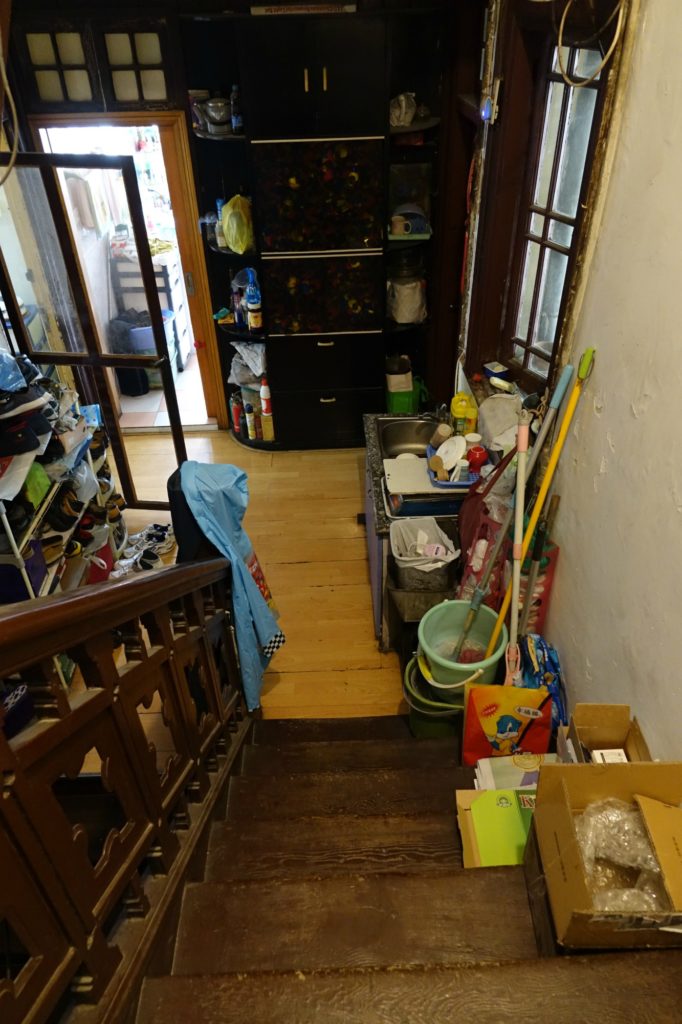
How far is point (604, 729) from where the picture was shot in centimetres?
163

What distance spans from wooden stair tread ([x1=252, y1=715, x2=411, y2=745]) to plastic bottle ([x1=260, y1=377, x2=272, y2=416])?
2.32 meters

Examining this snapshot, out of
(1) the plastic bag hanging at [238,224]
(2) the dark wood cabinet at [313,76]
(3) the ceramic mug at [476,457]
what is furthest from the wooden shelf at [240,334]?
(3) the ceramic mug at [476,457]

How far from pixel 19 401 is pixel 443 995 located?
2.43 meters

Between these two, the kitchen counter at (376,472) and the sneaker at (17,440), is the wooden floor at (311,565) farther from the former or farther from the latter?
the sneaker at (17,440)

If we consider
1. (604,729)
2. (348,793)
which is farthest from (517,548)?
(348,793)

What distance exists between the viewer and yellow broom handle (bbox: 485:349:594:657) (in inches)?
77.1

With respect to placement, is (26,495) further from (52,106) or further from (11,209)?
(52,106)

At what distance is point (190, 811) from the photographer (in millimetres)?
1722

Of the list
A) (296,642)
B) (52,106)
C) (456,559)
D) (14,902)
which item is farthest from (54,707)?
(52,106)

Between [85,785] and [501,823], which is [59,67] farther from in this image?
[501,823]

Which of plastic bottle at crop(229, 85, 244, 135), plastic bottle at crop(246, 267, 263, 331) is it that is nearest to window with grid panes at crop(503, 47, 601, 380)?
plastic bottle at crop(246, 267, 263, 331)

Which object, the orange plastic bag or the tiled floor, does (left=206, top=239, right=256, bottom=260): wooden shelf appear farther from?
the orange plastic bag

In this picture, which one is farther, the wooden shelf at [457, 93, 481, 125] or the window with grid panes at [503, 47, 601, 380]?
the wooden shelf at [457, 93, 481, 125]

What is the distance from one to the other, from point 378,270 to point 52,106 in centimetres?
206
